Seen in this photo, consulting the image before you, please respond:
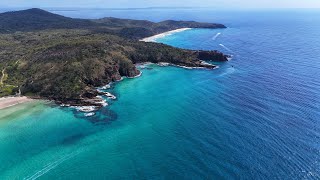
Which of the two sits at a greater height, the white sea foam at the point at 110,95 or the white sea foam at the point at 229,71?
the white sea foam at the point at 229,71

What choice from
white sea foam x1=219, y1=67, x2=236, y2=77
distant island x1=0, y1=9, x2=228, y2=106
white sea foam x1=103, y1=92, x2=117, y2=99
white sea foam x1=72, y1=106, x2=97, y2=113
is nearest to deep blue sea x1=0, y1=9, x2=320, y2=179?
white sea foam x1=103, y1=92, x2=117, y2=99

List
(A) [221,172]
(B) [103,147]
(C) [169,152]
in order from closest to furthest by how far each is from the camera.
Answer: (A) [221,172] < (C) [169,152] < (B) [103,147]

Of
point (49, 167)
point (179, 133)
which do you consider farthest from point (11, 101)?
point (179, 133)

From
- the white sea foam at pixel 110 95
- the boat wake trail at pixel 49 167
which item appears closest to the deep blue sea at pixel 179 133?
the boat wake trail at pixel 49 167

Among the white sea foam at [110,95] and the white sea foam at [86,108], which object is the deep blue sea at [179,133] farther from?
the white sea foam at [86,108]

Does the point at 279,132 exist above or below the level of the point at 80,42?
below

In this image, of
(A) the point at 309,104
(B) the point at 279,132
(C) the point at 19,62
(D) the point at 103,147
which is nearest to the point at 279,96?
(A) the point at 309,104

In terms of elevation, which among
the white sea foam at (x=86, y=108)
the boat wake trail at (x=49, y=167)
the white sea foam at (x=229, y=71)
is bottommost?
the boat wake trail at (x=49, y=167)

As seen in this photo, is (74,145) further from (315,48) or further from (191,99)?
(315,48)

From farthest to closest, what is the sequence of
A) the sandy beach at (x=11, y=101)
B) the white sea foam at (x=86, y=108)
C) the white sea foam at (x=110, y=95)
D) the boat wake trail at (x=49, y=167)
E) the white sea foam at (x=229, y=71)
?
1. the white sea foam at (x=229, y=71)
2. the white sea foam at (x=110, y=95)
3. the sandy beach at (x=11, y=101)
4. the white sea foam at (x=86, y=108)
5. the boat wake trail at (x=49, y=167)
